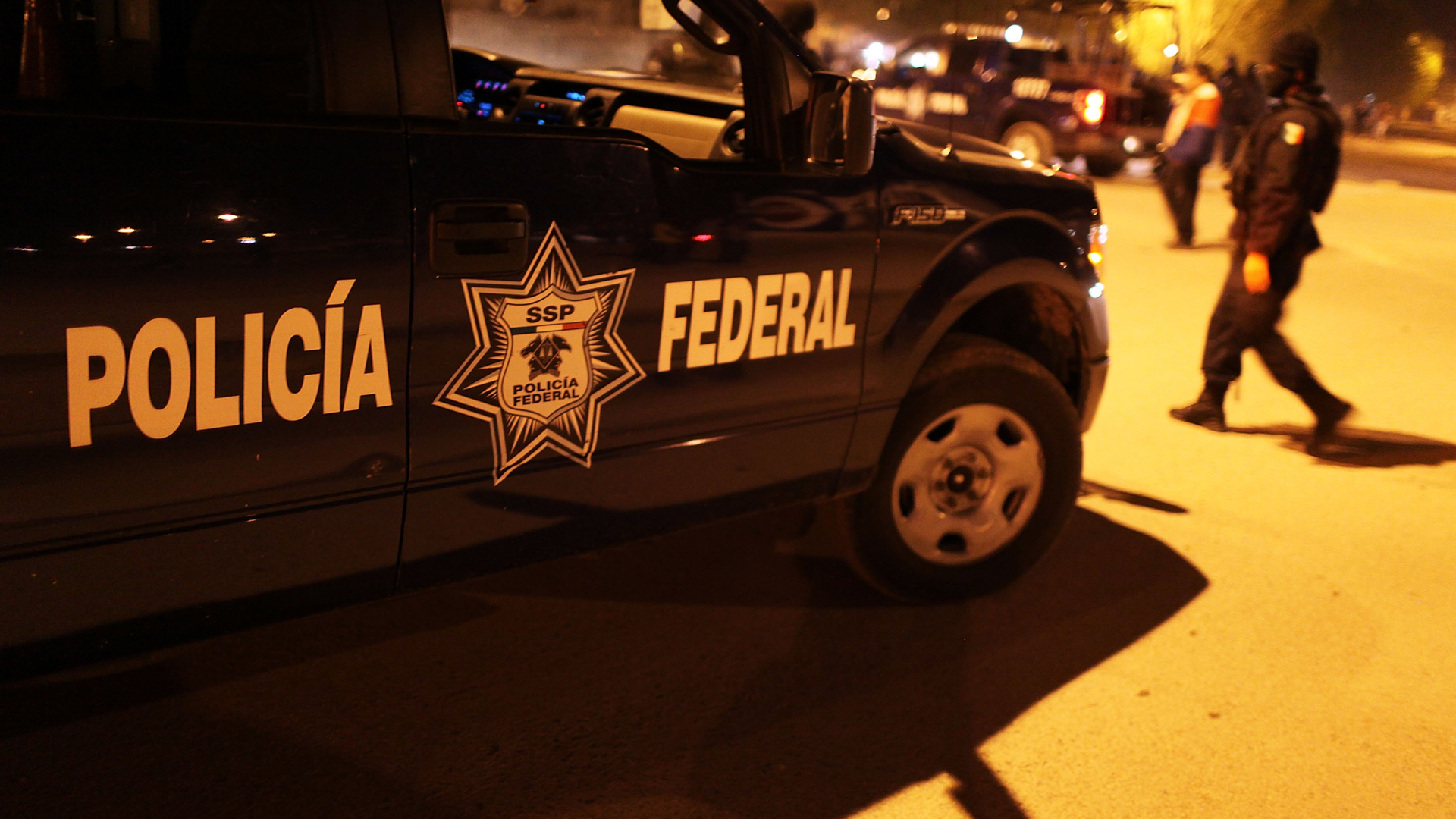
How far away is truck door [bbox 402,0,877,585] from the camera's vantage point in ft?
7.79

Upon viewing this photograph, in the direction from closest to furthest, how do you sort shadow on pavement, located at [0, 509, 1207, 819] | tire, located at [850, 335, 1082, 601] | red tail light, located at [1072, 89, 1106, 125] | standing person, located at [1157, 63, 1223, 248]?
shadow on pavement, located at [0, 509, 1207, 819]
tire, located at [850, 335, 1082, 601]
standing person, located at [1157, 63, 1223, 248]
red tail light, located at [1072, 89, 1106, 125]

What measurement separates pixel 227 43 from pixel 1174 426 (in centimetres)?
465

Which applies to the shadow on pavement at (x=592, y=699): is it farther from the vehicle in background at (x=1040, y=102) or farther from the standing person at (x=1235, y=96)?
the vehicle in background at (x=1040, y=102)

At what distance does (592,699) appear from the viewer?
303 centimetres

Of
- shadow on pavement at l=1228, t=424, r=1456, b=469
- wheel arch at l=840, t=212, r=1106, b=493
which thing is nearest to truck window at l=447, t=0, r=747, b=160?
wheel arch at l=840, t=212, r=1106, b=493

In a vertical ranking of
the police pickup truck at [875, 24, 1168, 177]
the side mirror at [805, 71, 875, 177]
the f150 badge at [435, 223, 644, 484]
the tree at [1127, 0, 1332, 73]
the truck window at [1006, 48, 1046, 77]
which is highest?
the tree at [1127, 0, 1332, 73]

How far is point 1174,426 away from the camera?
5.69 metres

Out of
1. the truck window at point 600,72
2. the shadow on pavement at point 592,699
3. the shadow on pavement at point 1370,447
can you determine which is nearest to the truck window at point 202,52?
the truck window at point 600,72

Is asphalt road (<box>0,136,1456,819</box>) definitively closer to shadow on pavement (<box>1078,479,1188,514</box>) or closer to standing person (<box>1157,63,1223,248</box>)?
shadow on pavement (<box>1078,479,1188,514</box>)

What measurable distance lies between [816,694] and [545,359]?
1.20m

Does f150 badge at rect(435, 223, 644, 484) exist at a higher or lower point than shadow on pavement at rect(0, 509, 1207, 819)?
higher

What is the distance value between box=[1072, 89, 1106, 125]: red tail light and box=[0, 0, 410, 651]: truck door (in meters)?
14.7

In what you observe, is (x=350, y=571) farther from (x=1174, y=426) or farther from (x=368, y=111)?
(x=1174, y=426)

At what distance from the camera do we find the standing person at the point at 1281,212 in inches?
202
